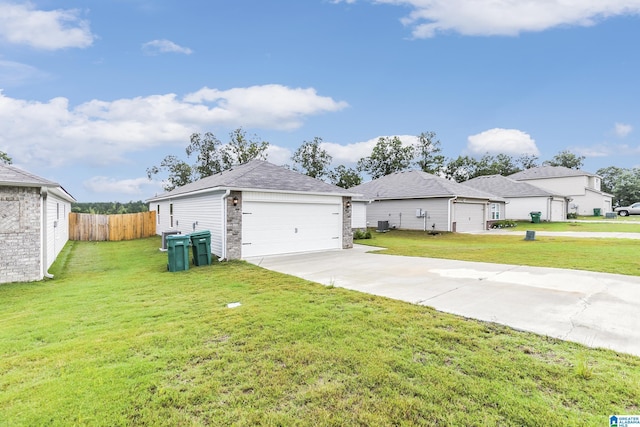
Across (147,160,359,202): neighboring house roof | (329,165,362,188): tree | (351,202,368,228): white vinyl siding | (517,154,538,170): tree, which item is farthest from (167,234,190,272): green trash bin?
(517,154,538,170): tree

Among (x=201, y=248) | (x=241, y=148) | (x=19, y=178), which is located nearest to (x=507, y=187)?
(x=241, y=148)

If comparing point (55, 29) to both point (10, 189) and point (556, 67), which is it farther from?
point (556, 67)

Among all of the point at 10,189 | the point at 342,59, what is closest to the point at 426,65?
the point at 342,59

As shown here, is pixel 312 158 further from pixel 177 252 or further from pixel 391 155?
pixel 177 252

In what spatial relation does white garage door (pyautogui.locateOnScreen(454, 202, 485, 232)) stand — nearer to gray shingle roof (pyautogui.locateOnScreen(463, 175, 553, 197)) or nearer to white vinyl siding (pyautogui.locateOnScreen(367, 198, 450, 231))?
white vinyl siding (pyautogui.locateOnScreen(367, 198, 450, 231))

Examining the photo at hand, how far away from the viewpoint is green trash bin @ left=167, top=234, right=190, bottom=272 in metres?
8.91

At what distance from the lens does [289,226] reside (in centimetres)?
1190

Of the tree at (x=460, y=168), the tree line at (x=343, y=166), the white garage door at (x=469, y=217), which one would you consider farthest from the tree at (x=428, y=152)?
the white garage door at (x=469, y=217)

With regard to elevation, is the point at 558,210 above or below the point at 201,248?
above

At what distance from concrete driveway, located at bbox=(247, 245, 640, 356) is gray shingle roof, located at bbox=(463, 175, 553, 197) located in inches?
1032

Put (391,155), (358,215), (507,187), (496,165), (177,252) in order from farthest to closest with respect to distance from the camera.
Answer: (496,165), (391,155), (507,187), (358,215), (177,252)

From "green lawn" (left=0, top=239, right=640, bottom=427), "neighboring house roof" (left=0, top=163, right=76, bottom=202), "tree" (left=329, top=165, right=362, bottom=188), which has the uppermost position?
"tree" (left=329, top=165, right=362, bottom=188)

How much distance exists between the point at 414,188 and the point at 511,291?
58.2ft

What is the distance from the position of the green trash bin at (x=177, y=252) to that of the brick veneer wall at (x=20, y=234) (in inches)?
120
